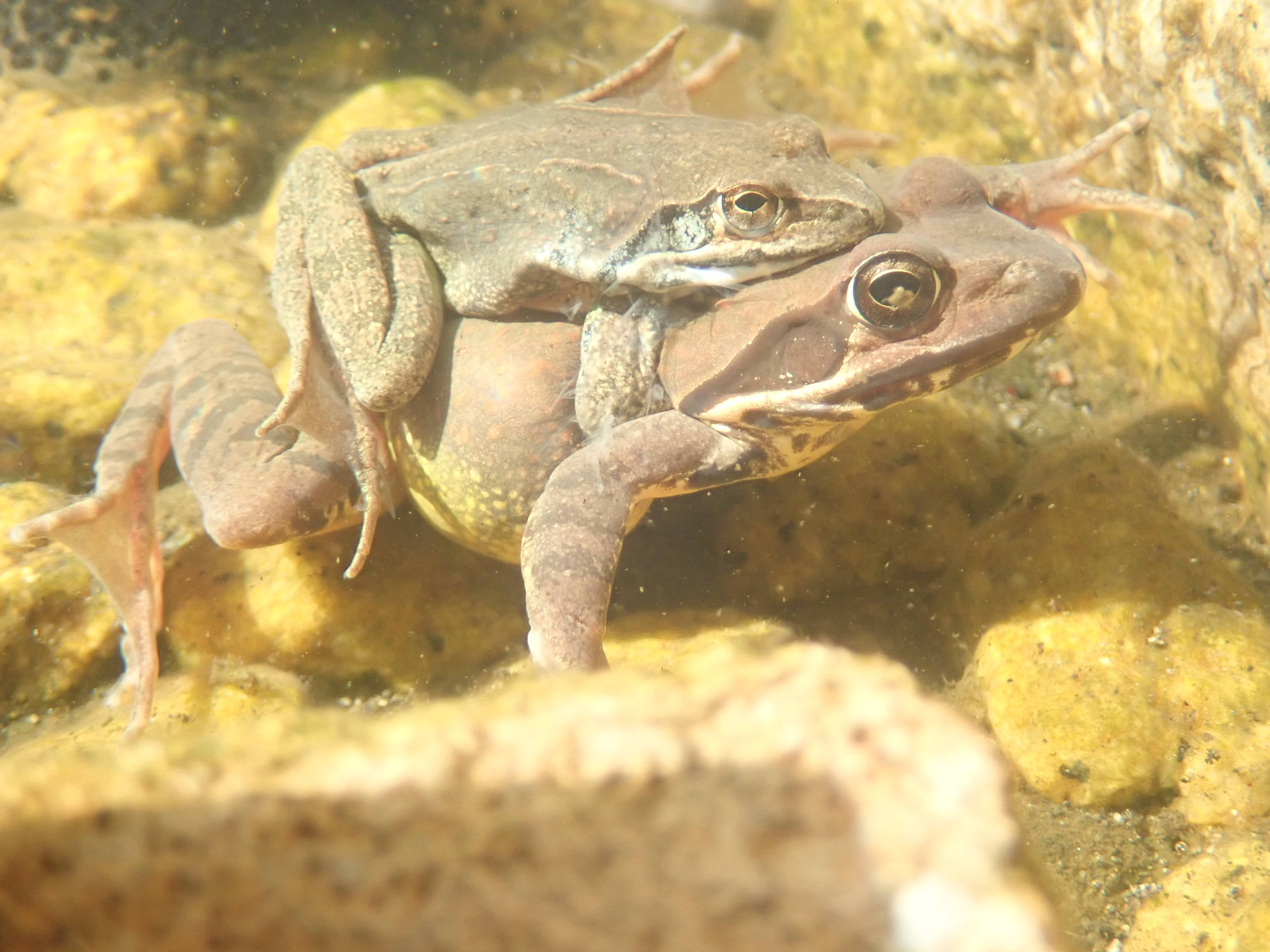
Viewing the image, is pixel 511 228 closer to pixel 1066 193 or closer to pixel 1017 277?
pixel 1017 277

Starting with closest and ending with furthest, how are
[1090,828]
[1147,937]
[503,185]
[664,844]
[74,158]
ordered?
1. [664,844]
2. [1147,937]
3. [1090,828]
4. [503,185]
5. [74,158]

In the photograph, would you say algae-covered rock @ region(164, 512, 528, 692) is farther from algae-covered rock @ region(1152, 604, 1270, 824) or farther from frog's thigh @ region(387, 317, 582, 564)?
algae-covered rock @ region(1152, 604, 1270, 824)

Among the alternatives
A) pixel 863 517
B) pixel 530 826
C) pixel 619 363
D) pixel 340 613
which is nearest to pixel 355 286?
pixel 619 363

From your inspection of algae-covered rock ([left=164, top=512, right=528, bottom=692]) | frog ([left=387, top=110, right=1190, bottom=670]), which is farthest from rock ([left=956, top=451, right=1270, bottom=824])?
algae-covered rock ([left=164, top=512, right=528, bottom=692])

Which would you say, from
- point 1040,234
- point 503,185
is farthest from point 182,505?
point 1040,234

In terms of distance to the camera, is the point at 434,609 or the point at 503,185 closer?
the point at 503,185

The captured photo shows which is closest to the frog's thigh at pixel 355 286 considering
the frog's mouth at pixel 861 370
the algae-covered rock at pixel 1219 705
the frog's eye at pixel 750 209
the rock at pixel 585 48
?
the frog's mouth at pixel 861 370

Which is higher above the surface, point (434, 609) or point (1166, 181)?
point (1166, 181)

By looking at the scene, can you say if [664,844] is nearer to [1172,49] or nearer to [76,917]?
[76,917]
